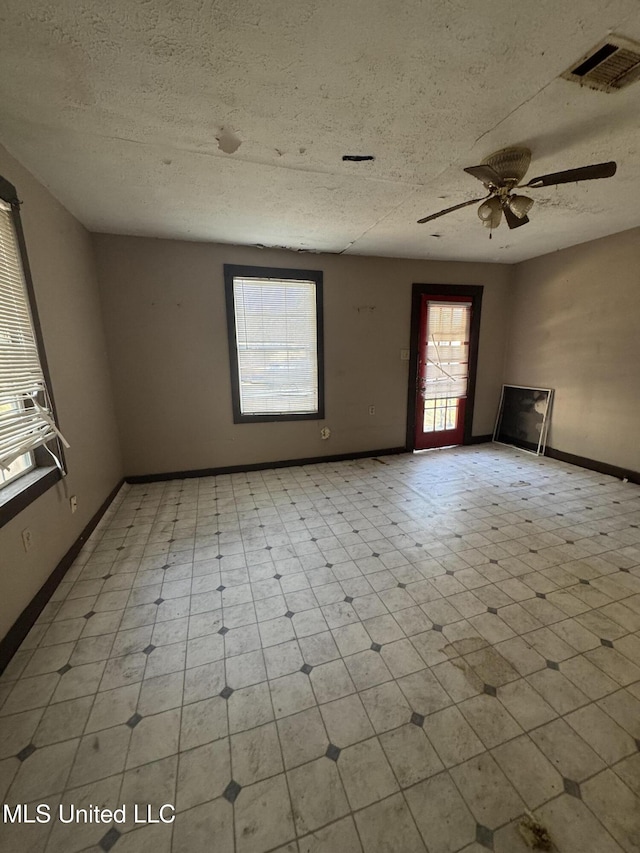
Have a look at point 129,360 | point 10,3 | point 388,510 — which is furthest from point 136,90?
point 388,510

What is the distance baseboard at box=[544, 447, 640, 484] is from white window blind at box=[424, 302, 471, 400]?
1410mm

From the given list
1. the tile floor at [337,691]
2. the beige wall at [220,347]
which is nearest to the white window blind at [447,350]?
the beige wall at [220,347]

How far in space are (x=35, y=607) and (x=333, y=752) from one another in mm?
1761

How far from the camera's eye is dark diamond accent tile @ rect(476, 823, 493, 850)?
1.00 metres

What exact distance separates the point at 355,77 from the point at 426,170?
94 centimetres

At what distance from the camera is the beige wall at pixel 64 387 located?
5.97 feet

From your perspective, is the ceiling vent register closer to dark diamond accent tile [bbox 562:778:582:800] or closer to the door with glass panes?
dark diamond accent tile [bbox 562:778:582:800]

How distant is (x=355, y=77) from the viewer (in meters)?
1.41

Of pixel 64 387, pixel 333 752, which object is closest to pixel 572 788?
pixel 333 752

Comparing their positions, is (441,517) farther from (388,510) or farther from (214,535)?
(214,535)

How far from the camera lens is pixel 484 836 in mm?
1014

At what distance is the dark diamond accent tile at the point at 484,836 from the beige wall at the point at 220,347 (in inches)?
139

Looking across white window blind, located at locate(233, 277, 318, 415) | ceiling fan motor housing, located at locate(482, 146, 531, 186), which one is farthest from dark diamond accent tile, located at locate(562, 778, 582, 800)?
white window blind, located at locate(233, 277, 318, 415)

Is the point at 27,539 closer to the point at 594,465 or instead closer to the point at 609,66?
the point at 609,66
